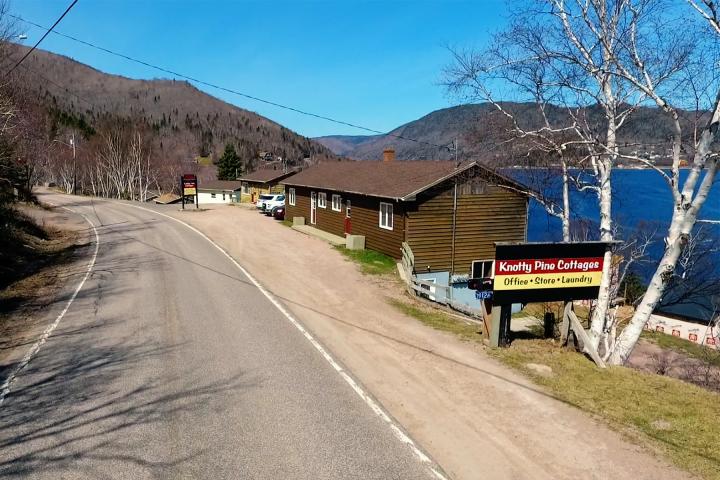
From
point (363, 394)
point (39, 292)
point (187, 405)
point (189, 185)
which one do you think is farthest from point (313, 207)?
point (187, 405)

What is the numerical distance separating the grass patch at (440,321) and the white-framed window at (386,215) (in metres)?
8.40

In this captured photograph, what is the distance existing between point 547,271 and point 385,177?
56.2 ft

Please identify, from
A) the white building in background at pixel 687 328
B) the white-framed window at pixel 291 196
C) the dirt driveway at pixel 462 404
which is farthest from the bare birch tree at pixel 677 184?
the white-framed window at pixel 291 196

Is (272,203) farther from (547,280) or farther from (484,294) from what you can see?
(547,280)

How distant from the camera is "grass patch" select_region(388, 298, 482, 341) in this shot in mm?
11906

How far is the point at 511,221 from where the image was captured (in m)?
24.8

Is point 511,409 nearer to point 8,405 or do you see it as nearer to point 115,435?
point 115,435

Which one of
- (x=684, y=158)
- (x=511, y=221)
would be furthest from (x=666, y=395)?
(x=511, y=221)

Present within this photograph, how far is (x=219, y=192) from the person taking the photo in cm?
7706

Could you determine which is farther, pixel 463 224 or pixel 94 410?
pixel 463 224

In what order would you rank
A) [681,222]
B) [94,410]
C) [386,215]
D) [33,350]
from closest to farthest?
[94,410]
[681,222]
[33,350]
[386,215]

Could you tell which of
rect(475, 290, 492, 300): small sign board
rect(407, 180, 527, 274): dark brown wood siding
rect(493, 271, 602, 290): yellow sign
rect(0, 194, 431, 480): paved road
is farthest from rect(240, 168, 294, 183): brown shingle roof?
rect(493, 271, 602, 290): yellow sign

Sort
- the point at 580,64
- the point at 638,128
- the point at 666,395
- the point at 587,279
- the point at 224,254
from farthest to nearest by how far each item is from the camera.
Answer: the point at 224,254
the point at 638,128
the point at 587,279
the point at 580,64
the point at 666,395

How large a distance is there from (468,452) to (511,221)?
19.8 metres
